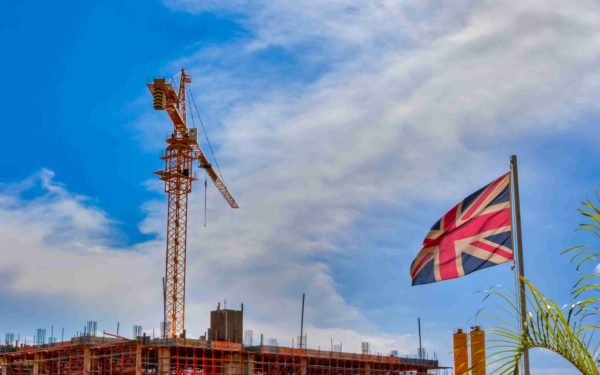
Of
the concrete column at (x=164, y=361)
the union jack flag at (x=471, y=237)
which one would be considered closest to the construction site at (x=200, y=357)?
the concrete column at (x=164, y=361)

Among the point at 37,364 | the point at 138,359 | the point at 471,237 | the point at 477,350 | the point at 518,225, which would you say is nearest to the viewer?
the point at 518,225

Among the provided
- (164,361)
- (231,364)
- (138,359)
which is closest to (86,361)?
(138,359)

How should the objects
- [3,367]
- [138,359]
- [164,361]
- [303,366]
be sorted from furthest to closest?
1. [3,367]
2. [303,366]
3. [164,361]
4. [138,359]

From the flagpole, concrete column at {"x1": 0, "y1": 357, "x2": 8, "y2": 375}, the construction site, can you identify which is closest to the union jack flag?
the flagpole

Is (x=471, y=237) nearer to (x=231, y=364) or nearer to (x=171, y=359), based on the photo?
(x=171, y=359)

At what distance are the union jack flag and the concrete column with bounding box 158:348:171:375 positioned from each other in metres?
43.6

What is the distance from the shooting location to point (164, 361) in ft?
192

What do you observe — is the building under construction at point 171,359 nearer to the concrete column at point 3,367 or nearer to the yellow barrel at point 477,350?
the concrete column at point 3,367

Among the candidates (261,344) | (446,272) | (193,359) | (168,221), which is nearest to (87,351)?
(193,359)

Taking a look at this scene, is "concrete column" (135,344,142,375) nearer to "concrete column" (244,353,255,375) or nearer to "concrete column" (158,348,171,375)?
"concrete column" (158,348,171,375)

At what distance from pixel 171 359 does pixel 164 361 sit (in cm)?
56

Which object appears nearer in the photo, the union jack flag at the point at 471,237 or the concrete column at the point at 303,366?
the union jack flag at the point at 471,237

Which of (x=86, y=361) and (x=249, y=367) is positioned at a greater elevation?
(x=86, y=361)

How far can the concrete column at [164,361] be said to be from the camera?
5817 cm
